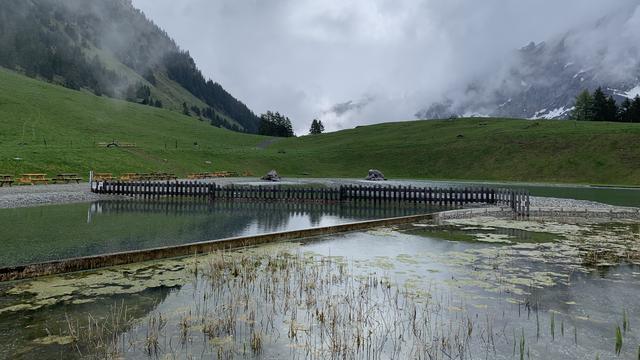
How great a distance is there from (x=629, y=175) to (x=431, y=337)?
95.1 meters

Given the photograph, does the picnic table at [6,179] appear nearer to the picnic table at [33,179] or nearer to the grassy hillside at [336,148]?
the picnic table at [33,179]

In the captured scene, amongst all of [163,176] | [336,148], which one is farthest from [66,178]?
[336,148]

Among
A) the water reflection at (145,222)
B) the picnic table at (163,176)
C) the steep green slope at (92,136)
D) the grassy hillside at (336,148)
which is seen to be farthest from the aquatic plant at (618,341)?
the picnic table at (163,176)

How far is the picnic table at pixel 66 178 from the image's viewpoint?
53.3 m

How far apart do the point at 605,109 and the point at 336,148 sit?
86922 mm

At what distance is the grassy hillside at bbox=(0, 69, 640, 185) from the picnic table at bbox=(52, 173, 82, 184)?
122 inches

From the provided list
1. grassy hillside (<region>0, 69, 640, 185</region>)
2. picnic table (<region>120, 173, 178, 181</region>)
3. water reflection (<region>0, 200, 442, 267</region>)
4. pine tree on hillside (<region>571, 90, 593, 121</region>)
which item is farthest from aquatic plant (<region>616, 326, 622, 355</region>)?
pine tree on hillside (<region>571, 90, 593, 121</region>)

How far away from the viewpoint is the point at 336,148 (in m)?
132

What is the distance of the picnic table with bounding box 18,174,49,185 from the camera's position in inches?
1900

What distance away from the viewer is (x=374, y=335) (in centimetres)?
1044

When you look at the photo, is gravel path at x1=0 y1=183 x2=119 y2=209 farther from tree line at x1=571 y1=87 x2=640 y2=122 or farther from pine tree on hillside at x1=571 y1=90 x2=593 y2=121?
pine tree on hillside at x1=571 y1=90 x2=593 y2=121

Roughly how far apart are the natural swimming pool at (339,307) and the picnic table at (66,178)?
43.3 m

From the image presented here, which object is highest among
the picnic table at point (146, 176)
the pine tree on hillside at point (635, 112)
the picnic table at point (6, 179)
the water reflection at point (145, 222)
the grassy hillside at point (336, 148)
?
the pine tree on hillside at point (635, 112)

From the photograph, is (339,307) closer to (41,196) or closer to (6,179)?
(41,196)
